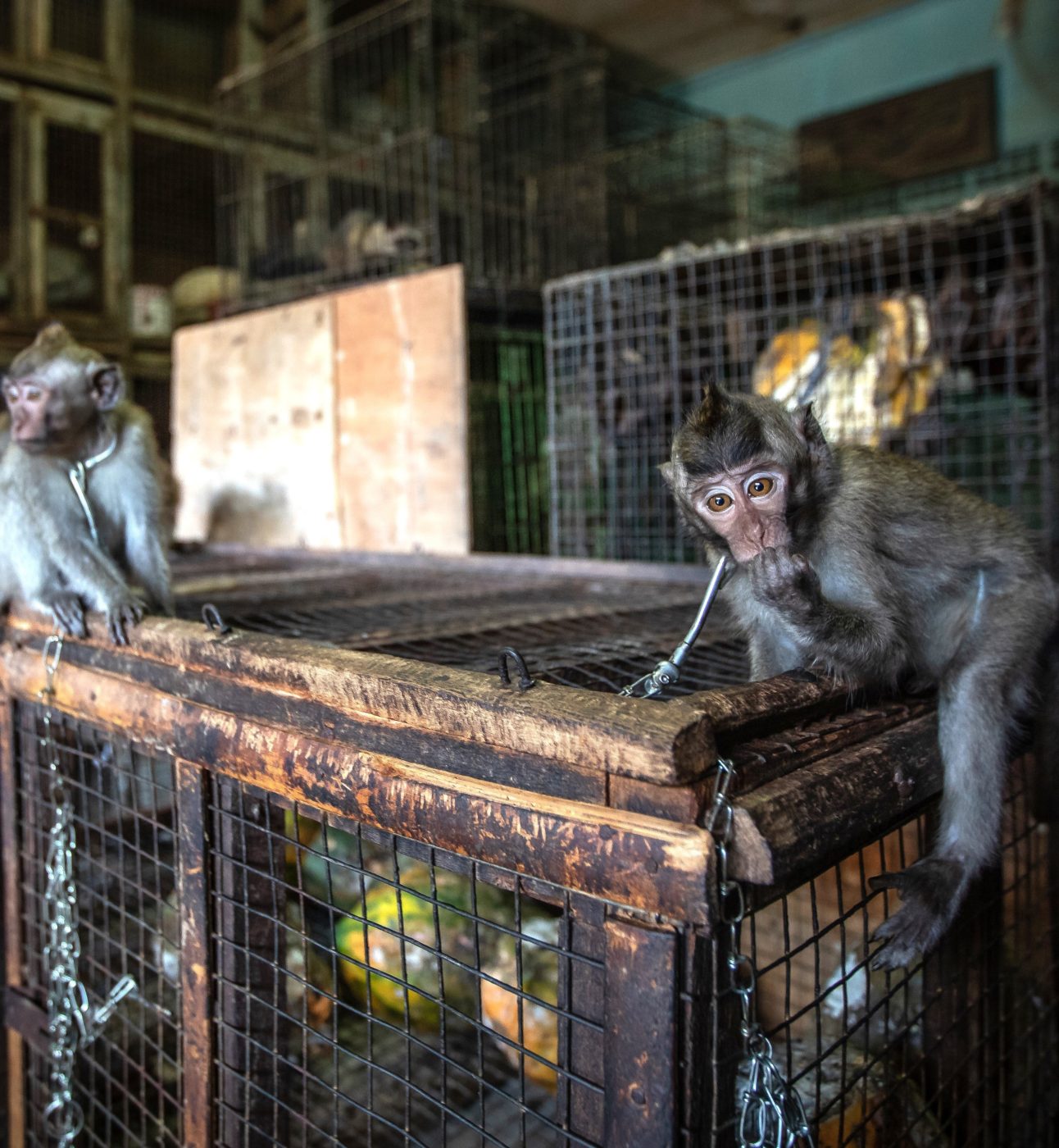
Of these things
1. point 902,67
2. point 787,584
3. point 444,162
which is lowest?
point 787,584

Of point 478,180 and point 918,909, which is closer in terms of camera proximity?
point 918,909

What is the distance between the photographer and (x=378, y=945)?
254cm

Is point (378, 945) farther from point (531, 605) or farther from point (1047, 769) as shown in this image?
point (1047, 769)

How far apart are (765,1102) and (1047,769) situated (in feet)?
3.27

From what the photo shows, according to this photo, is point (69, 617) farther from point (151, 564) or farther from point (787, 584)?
point (787, 584)

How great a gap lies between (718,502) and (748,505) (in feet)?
0.15

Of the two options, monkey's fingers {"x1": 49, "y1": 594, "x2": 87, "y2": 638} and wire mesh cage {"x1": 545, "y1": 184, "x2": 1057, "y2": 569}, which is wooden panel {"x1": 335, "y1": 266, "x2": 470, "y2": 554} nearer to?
wire mesh cage {"x1": 545, "y1": 184, "x2": 1057, "y2": 569}

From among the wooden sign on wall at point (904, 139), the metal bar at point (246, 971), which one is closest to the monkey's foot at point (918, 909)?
the metal bar at point (246, 971)

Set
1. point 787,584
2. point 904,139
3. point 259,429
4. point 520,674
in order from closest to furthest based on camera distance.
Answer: point 520,674 → point 787,584 → point 259,429 → point 904,139

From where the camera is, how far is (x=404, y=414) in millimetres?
4504

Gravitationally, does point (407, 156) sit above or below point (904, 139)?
below

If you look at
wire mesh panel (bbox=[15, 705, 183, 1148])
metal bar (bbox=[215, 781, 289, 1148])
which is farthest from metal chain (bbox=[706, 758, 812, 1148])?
wire mesh panel (bbox=[15, 705, 183, 1148])

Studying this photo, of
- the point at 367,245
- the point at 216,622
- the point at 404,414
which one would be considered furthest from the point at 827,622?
the point at 367,245

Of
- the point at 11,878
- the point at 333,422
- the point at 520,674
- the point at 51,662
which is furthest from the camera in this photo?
the point at 333,422
